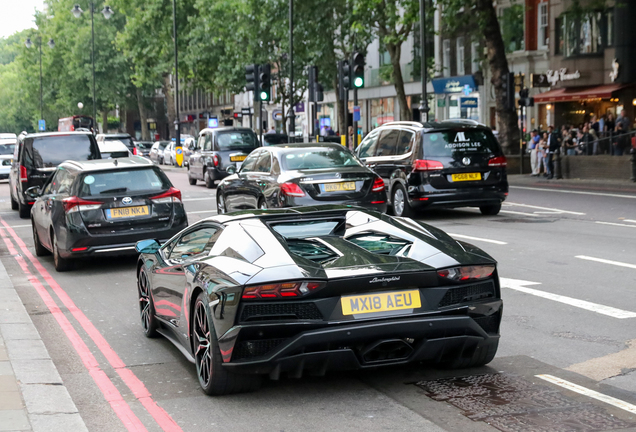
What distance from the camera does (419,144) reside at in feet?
56.4

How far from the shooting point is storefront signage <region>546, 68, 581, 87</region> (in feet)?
129

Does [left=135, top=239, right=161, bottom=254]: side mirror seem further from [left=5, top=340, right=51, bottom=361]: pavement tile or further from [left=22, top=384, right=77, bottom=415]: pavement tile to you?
[left=22, top=384, right=77, bottom=415]: pavement tile

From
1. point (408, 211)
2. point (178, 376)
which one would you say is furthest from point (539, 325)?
point (408, 211)

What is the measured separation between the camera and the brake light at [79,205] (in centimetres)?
1214

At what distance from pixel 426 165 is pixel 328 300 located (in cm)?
1181

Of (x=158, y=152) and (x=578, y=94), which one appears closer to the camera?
(x=578, y=94)

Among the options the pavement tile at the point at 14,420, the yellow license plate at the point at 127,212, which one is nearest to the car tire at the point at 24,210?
the yellow license plate at the point at 127,212

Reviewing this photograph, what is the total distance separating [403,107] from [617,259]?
30604mm

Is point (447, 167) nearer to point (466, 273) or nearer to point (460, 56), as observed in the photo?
point (466, 273)

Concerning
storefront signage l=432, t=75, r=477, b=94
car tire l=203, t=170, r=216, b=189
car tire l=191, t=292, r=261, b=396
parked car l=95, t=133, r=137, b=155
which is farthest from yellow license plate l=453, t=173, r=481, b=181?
parked car l=95, t=133, r=137, b=155

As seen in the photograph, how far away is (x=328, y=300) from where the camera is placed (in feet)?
17.9

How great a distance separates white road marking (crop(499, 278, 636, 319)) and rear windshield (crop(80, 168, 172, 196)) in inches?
197

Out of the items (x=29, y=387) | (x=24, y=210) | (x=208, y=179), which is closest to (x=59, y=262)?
(x=29, y=387)

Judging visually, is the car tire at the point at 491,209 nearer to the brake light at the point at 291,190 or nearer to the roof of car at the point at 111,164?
the brake light at the point at 291,190
